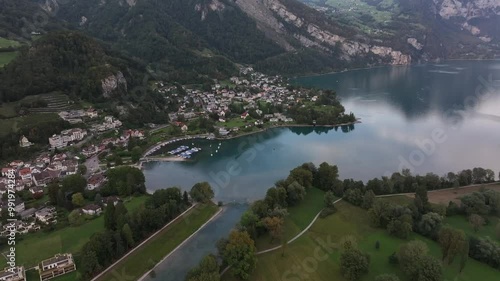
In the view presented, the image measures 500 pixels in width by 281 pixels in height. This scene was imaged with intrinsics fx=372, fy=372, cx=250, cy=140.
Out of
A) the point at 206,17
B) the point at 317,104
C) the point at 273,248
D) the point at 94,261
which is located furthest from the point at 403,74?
the point at 94,261

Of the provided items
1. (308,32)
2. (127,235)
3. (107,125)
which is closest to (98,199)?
(127,235)

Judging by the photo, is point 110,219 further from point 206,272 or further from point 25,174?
point 25,174

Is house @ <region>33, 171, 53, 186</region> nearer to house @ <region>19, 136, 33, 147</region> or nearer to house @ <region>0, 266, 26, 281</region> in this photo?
house @ <region>19, 136, 33, 147</region>

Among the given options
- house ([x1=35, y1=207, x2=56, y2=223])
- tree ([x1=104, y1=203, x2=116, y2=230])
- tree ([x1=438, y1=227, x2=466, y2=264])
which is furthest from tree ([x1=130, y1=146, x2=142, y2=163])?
tree ([x1=438, y1=227, x2=466, y2=264])

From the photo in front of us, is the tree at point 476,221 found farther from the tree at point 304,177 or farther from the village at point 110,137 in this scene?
the village at point 110,137

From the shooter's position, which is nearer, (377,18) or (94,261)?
(94,261)

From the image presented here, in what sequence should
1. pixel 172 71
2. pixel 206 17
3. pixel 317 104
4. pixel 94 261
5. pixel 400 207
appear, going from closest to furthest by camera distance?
pixel 94 261 → pixel 400 207 → pixel 317 104 → pixel 172 71 → pixel 206 17

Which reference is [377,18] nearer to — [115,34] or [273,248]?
[115,34]
